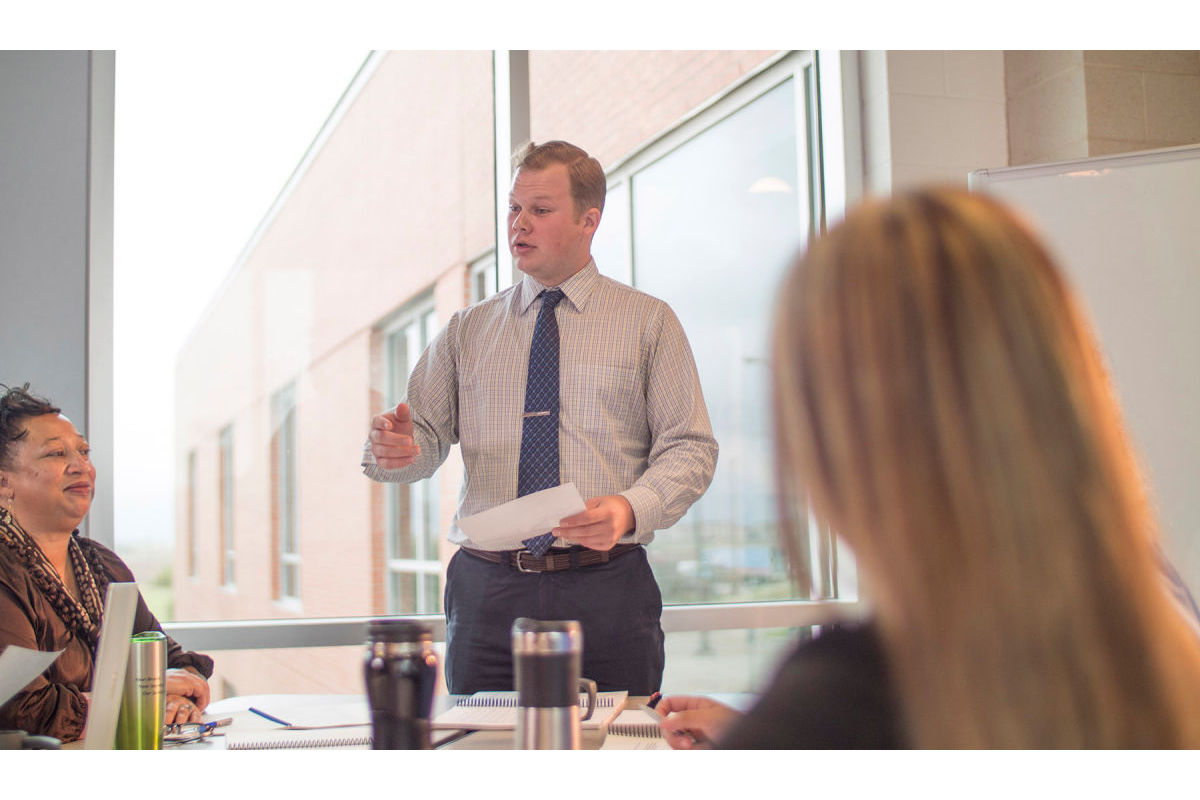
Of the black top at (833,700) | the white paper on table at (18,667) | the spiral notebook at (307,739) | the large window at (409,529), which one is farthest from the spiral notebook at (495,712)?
the large window at (409,529)

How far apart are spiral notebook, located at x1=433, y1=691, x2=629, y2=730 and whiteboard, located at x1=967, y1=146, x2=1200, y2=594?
197 cm

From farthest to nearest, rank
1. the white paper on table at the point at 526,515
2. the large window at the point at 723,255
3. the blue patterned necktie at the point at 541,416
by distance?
the large window at the point at 723,255 < the blue patterned necktie at the point at 541,416 < the white paper on table at the point at 526,515

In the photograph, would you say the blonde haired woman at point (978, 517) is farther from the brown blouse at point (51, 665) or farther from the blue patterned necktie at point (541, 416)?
the blue patterned necktie at point (541, 416)

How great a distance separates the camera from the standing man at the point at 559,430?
6.95 feet

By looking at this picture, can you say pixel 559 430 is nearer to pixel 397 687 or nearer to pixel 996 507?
pixel 397 687

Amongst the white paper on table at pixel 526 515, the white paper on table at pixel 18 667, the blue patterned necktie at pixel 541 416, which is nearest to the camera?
the white paper on table at pixel 18 667

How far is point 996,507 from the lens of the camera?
2.03 feet

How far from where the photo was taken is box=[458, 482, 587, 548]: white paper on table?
1.67m

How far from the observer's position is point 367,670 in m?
1.14

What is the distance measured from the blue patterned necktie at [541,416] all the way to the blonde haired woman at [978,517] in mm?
1595
